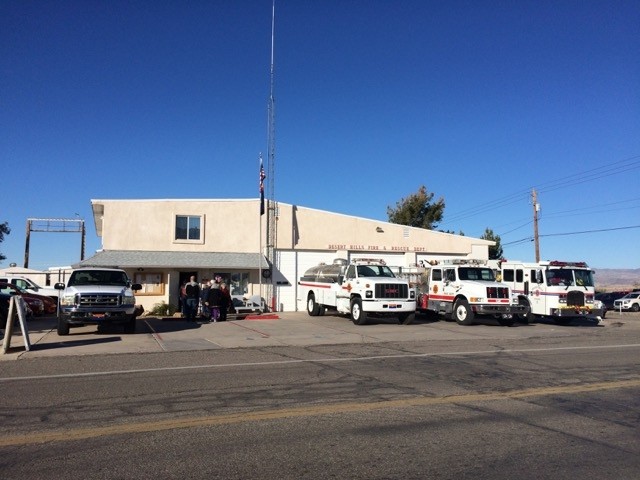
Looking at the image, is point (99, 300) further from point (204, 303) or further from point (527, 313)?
point (527, 313)

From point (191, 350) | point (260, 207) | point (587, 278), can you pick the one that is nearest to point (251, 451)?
point (191, 350)

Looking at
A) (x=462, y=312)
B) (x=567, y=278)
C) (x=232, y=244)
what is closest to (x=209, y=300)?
(x=232, y=244)

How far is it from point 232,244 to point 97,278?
36.6 ft

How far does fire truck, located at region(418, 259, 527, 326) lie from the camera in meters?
21.1

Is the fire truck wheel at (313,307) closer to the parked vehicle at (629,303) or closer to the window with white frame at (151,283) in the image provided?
the window with white frame at (151,283)

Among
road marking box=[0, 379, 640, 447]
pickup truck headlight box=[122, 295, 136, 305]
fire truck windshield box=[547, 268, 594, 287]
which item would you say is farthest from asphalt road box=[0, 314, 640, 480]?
fire truck windshield box=[547, 268, 594, 287]

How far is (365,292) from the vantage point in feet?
67.7

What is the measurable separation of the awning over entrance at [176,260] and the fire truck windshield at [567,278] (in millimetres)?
12757

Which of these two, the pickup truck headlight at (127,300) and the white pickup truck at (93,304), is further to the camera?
the pickup truck headlight at (127,300)

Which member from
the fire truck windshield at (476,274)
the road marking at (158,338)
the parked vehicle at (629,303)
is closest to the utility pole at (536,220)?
the parked vehicle at (629,303)

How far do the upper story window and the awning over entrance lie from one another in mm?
932

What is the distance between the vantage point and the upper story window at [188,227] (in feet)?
91.1

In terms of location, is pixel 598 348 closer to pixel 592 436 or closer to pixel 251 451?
pixel 592 436

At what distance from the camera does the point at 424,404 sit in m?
7.69
